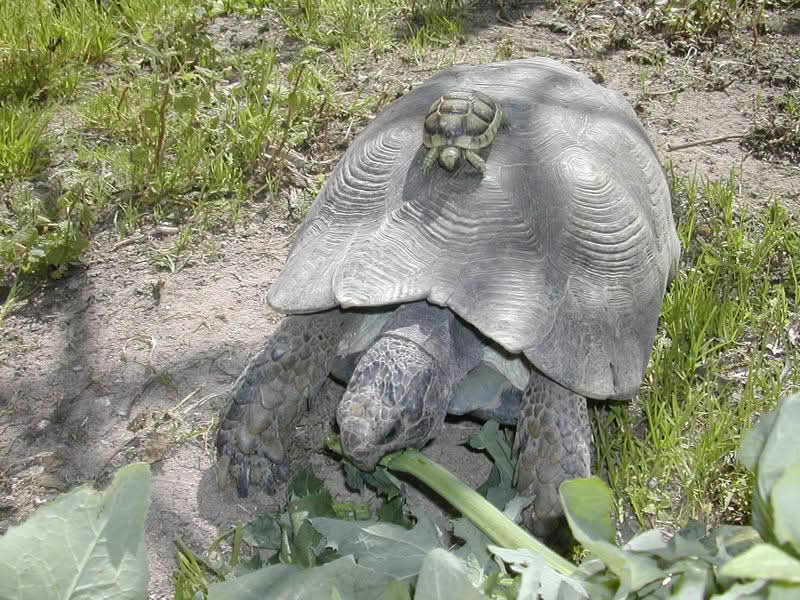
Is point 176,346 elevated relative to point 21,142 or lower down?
lower down

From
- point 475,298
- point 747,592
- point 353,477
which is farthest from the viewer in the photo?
point 353,477

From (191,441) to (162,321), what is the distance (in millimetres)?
655

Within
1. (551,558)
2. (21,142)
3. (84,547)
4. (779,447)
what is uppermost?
(779,447)

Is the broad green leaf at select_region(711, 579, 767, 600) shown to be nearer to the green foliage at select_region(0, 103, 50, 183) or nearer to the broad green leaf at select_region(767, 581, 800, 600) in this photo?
the broad green leaf at select_region(767, 581, 800, 600)

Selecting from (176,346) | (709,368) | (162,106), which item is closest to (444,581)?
(709,368)

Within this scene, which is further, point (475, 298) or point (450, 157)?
point (450, 157)

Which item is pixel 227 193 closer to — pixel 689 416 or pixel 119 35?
pixel 119 35

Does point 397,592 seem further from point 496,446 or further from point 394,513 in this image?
point 496,446

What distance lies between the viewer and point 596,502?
45.1 inches

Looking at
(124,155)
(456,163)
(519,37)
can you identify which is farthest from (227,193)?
(519,37)

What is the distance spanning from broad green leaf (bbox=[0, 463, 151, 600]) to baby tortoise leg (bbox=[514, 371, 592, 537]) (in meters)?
1.58

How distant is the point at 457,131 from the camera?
2717mm

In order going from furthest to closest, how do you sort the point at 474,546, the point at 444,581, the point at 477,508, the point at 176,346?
the point at 176,346 < the point at 474,546 < the point at 477,508 < the point at 444,581

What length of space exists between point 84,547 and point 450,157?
69.7 inches
